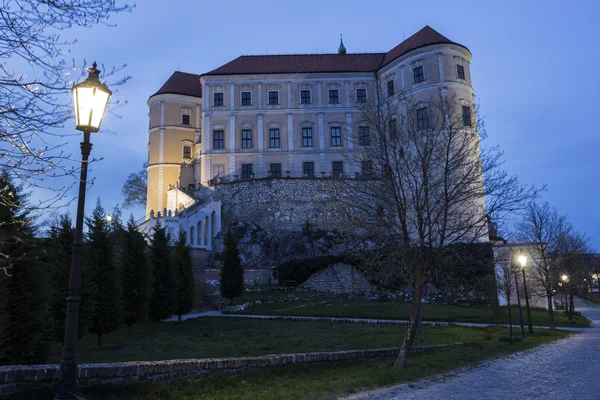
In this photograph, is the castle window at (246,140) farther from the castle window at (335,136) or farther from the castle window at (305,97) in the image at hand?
the castle window at (335,136)

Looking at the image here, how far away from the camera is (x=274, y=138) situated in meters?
50.1

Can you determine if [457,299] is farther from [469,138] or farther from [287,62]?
[287,62]

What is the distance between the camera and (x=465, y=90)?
43.7m

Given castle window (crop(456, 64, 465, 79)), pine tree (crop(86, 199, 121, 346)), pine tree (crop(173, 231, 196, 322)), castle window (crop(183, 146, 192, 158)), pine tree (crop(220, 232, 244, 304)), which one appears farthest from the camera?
castle window (crop(183, 146, 192, 158))

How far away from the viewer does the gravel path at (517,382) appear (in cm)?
750

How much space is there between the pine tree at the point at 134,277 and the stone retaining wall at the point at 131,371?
1219cm

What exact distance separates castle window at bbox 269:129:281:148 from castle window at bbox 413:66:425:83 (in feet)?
53.0

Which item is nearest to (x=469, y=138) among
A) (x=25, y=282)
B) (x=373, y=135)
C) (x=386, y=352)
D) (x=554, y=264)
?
(x=373, y=135)

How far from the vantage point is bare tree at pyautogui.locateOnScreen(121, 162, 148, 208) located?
63812 mm

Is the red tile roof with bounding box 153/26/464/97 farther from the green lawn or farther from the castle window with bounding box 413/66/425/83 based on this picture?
the green lawn

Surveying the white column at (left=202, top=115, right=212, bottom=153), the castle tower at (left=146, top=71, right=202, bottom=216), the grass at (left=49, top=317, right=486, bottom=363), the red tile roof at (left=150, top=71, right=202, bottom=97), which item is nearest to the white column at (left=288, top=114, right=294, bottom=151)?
the white column at (left=202, top=115, right=212, bottom=153)

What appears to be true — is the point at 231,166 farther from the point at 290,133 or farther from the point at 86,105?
the point at 86,105

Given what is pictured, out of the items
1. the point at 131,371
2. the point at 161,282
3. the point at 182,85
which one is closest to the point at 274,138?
the point at 182,85

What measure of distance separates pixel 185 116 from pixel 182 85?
450 cm
